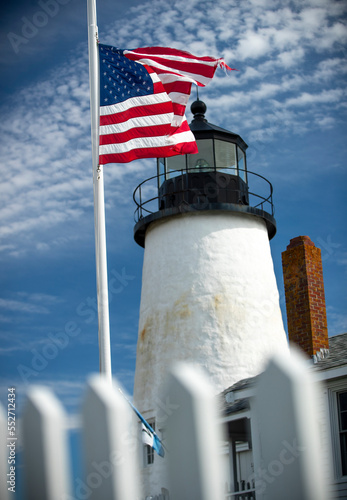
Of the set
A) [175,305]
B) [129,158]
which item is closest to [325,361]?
[175,305]

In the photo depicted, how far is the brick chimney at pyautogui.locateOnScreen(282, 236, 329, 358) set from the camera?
1534cm

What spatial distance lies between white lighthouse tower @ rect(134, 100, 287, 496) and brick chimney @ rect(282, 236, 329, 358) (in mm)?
1454

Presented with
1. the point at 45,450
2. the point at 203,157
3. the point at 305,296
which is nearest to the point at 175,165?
the point at 203,157

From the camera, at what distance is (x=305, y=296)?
51.4 ft

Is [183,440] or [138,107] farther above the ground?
[138,107]

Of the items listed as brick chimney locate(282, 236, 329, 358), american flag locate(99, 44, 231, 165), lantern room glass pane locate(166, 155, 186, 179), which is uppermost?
lantern room glass pane locate(166, 155, 186, 179)

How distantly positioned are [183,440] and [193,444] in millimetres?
Answer: 60

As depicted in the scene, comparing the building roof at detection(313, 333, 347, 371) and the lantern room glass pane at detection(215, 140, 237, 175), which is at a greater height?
the lantern room glass pane at detection(215, 140, 237, 175)

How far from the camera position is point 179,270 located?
18.1 m

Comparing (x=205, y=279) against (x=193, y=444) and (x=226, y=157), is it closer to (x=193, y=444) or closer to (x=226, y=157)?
(x=226, y=157)

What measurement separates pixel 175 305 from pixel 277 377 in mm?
15170

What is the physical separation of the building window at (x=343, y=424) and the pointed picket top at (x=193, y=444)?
10.3 m

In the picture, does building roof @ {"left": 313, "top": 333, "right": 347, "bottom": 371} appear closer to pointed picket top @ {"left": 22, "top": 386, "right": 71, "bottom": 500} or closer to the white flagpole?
the white flagpole

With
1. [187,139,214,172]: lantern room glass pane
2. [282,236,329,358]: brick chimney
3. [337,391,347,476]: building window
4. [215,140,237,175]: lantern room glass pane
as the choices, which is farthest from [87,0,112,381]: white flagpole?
[215,140,237,175]: lantern room glass pane
